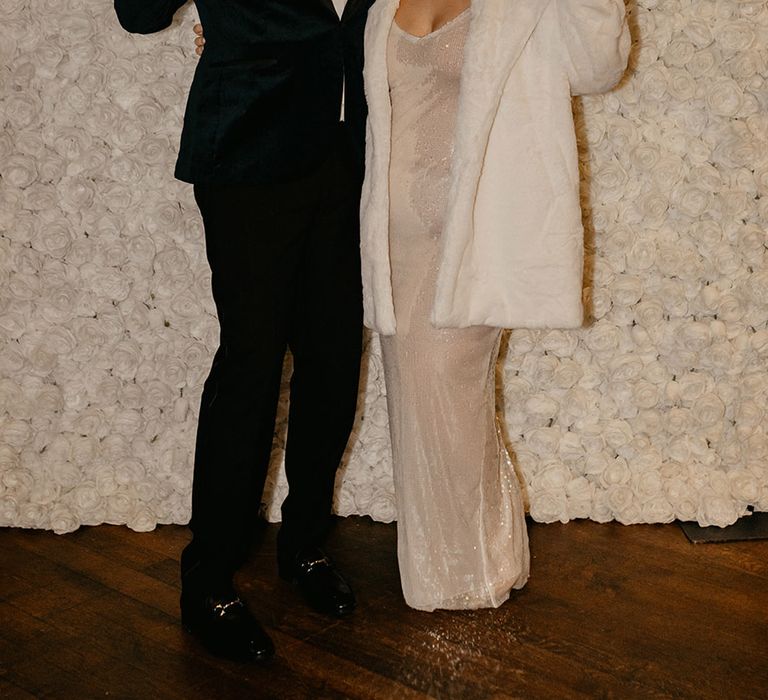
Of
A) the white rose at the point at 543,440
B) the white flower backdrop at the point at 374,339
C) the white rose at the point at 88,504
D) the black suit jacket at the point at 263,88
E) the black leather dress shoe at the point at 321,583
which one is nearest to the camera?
the black suit jacket at the point at 263,88

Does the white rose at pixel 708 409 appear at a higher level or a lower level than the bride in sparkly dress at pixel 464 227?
lower

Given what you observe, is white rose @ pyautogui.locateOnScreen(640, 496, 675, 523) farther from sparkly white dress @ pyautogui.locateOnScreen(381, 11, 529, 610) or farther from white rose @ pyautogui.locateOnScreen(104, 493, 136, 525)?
white rose @ pyautogui.locateOnScreen(104, 493, 136, 525)

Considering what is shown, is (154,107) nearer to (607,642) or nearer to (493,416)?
(493,416)

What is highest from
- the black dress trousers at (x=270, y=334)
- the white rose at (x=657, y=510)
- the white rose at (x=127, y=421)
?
the black dress trousers at (x=270, y=334)

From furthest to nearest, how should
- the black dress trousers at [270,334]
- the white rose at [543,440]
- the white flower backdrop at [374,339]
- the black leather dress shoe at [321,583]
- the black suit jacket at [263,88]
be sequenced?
the white rose at [543,440]
the white flower backdrop at [374,339]
the black leather dress shoe at [321,583]
the black dress trousers at [270,334]
the black suit jacket at [263,88]

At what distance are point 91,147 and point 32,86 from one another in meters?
0.20

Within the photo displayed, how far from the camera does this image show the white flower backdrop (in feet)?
7.35

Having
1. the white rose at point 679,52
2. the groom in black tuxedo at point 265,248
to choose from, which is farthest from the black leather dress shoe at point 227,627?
the white rose at point 679,52

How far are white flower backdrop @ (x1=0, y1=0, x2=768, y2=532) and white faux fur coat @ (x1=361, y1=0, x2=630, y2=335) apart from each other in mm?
666

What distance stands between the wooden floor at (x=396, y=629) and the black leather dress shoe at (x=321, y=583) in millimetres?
31

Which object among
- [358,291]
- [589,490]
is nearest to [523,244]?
[358,291]

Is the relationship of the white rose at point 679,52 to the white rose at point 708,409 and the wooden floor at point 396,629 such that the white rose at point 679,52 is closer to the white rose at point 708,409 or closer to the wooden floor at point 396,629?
the white rose at point 708,409

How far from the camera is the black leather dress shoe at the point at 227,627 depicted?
70.5 inches

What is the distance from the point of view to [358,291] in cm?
195
